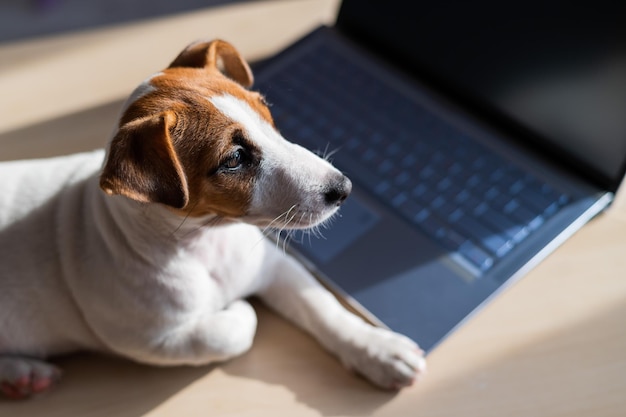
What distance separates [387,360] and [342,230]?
7.9 inches

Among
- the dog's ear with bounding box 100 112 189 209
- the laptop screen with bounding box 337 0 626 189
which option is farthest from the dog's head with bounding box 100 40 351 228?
the laptop screen with bounding box 337 0 626 189

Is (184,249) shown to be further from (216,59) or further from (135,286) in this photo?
(216,59)

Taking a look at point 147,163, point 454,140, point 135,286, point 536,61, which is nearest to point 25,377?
point 135,286

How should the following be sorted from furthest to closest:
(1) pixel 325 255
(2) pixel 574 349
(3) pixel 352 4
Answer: (3) pixel 352 4 → (1) pixel 325 255 → (2) pixel 574 349

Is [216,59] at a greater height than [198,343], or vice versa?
[216,59]

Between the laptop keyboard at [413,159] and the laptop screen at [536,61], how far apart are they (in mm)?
62

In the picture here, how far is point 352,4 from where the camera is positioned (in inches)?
46.1

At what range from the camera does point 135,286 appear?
0.82m

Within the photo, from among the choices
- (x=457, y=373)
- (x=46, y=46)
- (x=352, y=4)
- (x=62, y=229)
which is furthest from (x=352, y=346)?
(x=46, y=46)

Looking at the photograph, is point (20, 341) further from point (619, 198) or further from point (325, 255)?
point (619, 198)

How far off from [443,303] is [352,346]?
0.40ft

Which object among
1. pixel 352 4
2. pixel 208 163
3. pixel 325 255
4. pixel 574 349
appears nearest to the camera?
pixel 208 163

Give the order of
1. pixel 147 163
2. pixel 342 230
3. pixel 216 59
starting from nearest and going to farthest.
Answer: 1. pixel 147 163
2. pixel 216 59
3. pixel 342 230

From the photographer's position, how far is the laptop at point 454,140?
0.90 m
